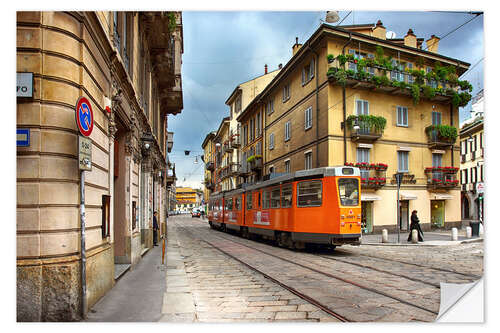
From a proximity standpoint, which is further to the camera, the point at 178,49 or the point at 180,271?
the point at 178,49

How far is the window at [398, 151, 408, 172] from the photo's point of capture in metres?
23.9

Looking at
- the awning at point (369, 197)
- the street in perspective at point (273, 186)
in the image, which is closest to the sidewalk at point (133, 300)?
the street in perspective at point (273, 186)

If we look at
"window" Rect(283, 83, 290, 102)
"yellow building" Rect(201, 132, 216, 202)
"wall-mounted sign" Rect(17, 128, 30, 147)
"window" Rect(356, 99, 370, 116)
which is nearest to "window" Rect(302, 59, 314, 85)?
"window" Rect(283, 83, 290, 102)

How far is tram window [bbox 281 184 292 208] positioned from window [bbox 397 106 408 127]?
12100mm

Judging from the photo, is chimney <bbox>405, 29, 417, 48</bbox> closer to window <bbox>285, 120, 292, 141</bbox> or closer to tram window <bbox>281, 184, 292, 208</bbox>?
window <bbox>285, 120, 292, 141</bbox>

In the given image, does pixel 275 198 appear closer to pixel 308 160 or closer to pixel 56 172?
pixel 308 160

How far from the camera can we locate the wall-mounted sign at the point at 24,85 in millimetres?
4996

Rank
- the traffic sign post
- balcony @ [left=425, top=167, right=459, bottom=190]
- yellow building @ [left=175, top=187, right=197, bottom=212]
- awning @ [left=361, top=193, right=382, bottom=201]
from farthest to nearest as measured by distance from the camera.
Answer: yellow building @ [left=175, top=187, right=197, bottom=212], balcony @ [left=425, top=167, right=459, bottom=190], awning @ [left=361, top=193, right=382, bottom=201], the traffic sign post

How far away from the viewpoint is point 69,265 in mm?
5227

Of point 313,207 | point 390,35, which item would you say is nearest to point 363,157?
point 390,35

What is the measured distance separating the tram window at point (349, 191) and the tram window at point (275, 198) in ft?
11.9
